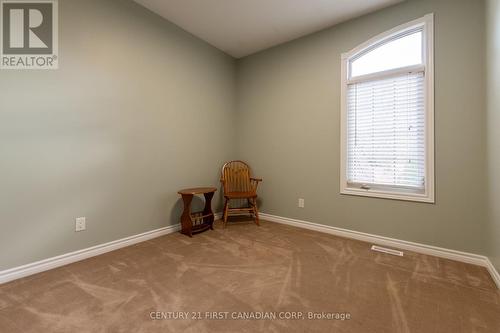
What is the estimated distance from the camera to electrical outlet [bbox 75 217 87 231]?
2047 mm

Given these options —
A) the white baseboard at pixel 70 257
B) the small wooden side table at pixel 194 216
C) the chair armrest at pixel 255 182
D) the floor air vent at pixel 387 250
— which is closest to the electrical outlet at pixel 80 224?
the white baseboard at pixel 70 257

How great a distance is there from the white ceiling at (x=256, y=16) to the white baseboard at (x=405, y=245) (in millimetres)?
2443

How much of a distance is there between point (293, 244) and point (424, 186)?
142 centimetres

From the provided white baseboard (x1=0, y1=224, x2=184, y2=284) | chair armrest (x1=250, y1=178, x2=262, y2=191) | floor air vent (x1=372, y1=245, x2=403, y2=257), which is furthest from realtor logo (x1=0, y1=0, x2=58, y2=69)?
floor air vent (x1=372, y1=245, x2=403, y2=257)

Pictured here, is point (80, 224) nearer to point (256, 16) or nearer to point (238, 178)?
point (238, 178)

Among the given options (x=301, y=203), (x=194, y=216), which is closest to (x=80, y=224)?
(x=194, y=216)

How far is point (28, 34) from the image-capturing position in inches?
72.7

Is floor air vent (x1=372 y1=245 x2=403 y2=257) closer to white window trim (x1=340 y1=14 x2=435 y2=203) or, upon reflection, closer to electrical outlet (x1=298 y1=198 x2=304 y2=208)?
white window trim (x1=340 y1=14 x2=435 y2=203)

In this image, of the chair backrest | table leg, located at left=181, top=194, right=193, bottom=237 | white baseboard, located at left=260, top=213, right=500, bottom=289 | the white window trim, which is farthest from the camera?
the chair backrest

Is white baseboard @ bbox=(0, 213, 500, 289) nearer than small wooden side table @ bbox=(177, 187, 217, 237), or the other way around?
white baseboard @ bbox=(0, 213, 500, 289)

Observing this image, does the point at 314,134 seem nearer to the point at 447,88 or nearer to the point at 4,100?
the point at 447,88

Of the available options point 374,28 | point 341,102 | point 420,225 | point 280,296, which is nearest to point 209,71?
point 341,102

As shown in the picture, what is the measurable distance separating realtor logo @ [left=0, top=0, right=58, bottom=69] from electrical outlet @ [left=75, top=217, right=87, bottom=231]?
51.7 inches

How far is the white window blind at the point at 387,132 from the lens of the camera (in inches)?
89.7
